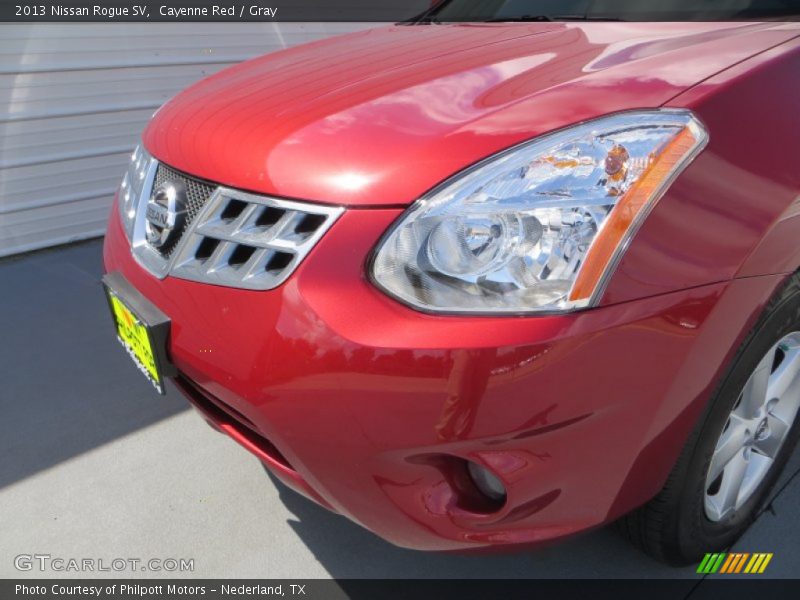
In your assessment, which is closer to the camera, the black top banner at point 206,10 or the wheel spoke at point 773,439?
the wheel spoke at point 773,439

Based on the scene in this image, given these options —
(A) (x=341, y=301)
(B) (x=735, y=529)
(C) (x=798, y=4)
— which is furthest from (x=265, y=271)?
(C) (x=798, y=4)

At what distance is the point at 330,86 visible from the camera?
5.16ft

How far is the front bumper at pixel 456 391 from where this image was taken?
43.0 inches

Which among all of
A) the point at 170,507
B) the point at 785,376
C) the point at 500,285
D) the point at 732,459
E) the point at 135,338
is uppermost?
the point at 500,285

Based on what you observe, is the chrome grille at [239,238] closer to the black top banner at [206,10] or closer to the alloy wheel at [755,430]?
the alloy wheel at [755,430]

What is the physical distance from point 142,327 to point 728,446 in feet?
4.45

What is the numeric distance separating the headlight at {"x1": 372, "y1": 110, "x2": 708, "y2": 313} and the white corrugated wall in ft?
12.1

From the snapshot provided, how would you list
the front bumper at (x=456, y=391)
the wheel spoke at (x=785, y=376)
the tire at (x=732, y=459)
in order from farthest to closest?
1. the wheel spoke at (x=785, y=376)
2. the tire at (x=732, y=459)
3. the front bumper at (x=456, y=391)

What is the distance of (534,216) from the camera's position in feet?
3.80

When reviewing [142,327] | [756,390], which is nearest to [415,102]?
[142,327]

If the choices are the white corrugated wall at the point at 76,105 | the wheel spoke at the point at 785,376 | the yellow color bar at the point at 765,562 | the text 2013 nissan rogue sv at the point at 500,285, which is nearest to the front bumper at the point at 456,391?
the text 2013 nissan rogue sv at the point at 500,285

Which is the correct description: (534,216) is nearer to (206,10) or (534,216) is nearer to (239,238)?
(239,238)

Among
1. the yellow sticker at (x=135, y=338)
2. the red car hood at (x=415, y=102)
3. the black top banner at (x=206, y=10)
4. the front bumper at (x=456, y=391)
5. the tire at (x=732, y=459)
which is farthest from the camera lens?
the black top banner at (x=206, y=10)

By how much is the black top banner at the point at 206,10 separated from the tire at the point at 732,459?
4.08 metres
